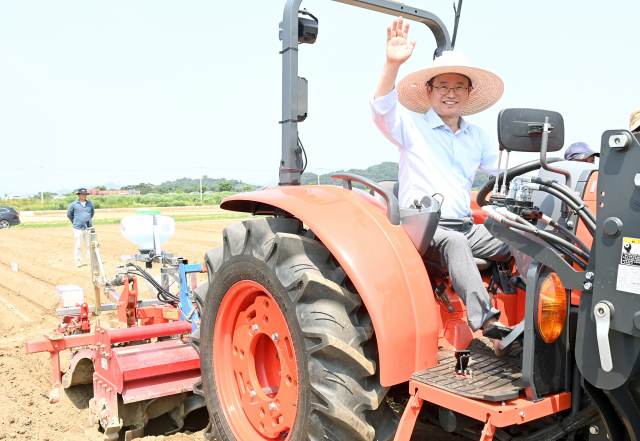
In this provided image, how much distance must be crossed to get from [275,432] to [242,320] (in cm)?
54

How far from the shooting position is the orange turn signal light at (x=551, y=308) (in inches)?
68.5

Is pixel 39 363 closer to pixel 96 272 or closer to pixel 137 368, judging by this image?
pixel 96 272

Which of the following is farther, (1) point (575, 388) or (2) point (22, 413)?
(2) point (22, 413)

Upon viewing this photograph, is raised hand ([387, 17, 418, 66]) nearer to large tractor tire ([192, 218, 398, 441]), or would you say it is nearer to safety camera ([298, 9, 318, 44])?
safety camera ([298, 9, 318, 44])

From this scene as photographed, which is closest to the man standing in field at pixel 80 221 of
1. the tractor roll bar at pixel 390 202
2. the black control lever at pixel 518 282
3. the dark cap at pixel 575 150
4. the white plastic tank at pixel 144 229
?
the white plastic tank at pixel 144 229

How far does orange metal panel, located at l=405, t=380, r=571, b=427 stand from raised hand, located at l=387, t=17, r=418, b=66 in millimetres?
1344

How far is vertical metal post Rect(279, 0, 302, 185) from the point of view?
105 inches

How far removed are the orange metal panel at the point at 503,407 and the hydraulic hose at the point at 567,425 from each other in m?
0.05

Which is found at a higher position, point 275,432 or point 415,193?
point 415,193

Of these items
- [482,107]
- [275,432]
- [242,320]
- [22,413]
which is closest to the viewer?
[275,432]

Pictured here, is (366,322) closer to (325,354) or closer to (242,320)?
(325,354)

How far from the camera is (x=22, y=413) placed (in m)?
3.69

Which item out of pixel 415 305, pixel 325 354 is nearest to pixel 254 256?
pixel 325 354

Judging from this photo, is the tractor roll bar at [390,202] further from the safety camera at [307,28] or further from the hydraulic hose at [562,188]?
the safety camera at [307,28]
